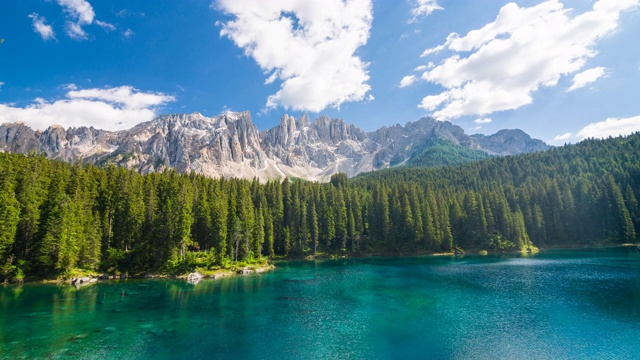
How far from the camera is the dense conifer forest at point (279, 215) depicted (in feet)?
207

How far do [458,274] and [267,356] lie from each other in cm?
5098

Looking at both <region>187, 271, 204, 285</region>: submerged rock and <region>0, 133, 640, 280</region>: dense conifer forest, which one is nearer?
<region>0, 133, 640, 280</region>: dense conifer forest

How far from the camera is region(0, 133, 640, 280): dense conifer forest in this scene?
6316cm

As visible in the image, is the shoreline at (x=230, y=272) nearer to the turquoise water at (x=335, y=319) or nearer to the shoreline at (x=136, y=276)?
the shoreline at (x=136, y=276)

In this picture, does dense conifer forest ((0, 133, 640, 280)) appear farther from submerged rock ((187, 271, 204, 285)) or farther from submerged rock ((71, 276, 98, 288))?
submerged rock ((71, 276, 98, 288))

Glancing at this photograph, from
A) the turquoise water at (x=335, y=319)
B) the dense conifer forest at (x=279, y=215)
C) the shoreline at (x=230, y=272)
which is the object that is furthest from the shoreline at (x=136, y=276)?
the turquoise water at (x=335, y=319)

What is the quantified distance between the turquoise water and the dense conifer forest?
10.7m

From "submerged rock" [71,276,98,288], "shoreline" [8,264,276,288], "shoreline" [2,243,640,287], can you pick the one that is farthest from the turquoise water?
"shoreline" [2,243,640,287]

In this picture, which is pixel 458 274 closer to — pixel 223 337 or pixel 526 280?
pixel 526 280

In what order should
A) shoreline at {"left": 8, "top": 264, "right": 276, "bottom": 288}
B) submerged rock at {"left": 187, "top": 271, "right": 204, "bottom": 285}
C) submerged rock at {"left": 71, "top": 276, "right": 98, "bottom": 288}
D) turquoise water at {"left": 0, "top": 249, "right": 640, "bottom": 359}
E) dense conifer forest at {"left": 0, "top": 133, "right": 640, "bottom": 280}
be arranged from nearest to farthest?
turquoise water at {"left": 0, "top": 249, "right": 640, "bottom": 359} → submerged rock at {"left": 71, "top": 276, "right": 98, "bottom": 288} → shoreline at {"left": 8, "top": 264, "right": 276, "bottom": 288} → dense conifer forest at {"left": 0, "top": 133, "right": 640, "bottom": 280} → submerged rock at {"left": 187, "top": 271, "right": 204, "bottom": 285}

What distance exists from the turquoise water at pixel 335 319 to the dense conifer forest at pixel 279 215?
10702 mm

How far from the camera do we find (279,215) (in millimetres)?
109750

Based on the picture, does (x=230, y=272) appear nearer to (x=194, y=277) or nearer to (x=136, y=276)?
(x=194, y=277)

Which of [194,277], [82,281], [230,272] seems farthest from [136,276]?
[230,272]
